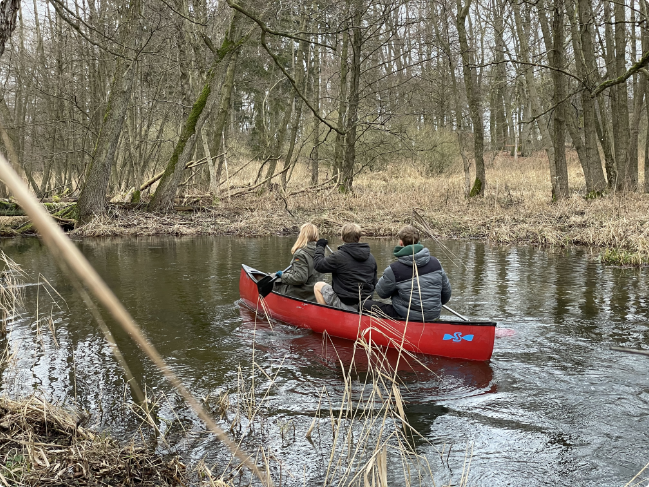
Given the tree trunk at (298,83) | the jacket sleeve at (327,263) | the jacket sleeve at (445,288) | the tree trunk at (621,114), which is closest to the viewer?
the jacket sleeve at (445,288)

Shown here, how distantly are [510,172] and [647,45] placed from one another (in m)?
12.4

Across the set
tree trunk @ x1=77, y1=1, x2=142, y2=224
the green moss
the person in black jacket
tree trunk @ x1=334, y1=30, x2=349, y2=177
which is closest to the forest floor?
the green moss

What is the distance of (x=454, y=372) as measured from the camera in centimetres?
556

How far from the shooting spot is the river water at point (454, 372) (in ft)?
12.8

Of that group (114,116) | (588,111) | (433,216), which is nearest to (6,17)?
(114,116)

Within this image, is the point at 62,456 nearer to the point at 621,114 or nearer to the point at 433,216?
the point at 433,216

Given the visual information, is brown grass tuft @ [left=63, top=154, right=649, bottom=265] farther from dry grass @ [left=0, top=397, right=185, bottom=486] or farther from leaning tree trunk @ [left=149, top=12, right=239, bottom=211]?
dry grass @ [left=0, top=397, right=185, bottom=486]

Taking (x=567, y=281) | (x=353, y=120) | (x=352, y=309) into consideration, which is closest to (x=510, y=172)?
(x=353, y=120)

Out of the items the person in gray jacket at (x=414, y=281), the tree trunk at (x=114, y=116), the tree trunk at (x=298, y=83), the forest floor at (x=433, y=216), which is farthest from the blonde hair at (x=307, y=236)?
the tree trunk at (x=298, y=83)

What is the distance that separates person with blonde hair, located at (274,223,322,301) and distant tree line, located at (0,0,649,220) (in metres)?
4.51

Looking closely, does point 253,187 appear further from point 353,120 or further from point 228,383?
point 228,383

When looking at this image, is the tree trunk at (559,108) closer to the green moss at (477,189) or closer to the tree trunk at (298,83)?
the green moss at (477,189)

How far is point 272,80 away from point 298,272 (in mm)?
20563

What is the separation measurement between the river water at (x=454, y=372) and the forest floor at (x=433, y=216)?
293 cm
